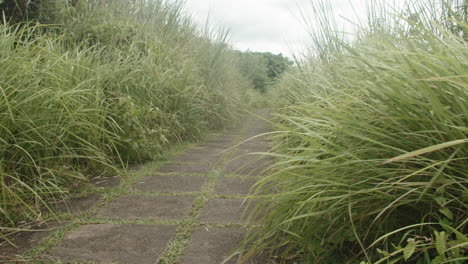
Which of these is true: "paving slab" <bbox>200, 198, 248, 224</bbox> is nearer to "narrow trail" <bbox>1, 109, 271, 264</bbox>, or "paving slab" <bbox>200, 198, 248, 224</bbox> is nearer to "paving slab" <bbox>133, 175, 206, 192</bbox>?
"narrow trail" <bbox>1, 109, 271, 264</bbox>

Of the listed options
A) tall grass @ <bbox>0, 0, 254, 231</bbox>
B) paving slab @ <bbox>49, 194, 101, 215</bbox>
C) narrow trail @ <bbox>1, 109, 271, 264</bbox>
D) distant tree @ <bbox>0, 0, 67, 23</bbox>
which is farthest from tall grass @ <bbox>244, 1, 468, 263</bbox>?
distant tree @ <bbox>0, 0, 67, 23</bbox>

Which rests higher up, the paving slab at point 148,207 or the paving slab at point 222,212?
the paving slab at point 222,212

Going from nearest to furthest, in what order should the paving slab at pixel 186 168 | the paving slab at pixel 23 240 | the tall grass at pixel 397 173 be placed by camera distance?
the tall grass at pixel 397 173
the paving slab at pixel 23 240
the paving slab at pixel 186 168

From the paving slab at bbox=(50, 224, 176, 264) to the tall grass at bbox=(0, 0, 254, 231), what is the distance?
288 millimetres

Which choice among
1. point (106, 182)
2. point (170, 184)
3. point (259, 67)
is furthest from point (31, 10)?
point (259, 67)

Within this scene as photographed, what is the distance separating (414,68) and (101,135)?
6.88ft

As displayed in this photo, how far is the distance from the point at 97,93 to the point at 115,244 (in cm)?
127

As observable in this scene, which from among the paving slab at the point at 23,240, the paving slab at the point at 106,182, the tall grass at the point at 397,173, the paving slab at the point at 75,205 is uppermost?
the tall grass at the point at 397,173

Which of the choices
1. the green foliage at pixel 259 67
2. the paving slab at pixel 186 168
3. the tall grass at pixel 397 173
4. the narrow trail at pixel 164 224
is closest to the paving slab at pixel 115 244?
the narrow trail at pixel 164 224

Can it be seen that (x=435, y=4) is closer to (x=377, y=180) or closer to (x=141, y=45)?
(x=377, y=180)

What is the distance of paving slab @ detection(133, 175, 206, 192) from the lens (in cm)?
231

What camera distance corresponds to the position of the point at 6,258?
1334mm

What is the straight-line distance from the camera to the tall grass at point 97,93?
73.8 inches

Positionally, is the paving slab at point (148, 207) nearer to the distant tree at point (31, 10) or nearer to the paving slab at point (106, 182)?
the paving slab at point (106, 182)
